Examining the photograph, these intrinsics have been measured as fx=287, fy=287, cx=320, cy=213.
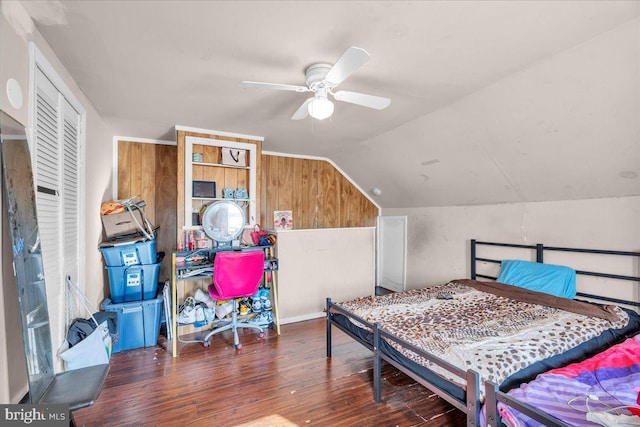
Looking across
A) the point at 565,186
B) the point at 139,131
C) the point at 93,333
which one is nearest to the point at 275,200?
the point at 139,131

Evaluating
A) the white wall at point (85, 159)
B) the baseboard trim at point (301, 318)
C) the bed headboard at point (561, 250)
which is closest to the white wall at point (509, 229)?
the bed headboard at point (561, 250)

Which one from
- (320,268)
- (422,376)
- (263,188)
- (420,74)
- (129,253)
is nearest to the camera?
(422,376)

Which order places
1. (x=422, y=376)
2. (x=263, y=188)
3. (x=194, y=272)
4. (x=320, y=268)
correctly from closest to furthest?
(x=422, y=376) → (x=194, y=272) → (x=320, y=268) → (x=263, y=188)

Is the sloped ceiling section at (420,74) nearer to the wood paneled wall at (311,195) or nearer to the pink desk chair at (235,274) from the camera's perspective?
the wood paneled wall at (311,195)

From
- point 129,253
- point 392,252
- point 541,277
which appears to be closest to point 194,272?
point 129,253

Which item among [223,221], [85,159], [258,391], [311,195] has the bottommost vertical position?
[258,391]

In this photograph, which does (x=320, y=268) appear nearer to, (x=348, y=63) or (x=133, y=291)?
(x=133, y=291)

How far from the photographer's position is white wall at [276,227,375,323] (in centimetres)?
377

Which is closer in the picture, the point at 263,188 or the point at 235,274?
the point at 235,274

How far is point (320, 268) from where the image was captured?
4.02 meters

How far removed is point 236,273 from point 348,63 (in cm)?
222

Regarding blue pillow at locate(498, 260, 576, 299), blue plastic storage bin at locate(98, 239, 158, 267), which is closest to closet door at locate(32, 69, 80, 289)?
blue plastic storage bin at locate(98, 239, 158, 267)

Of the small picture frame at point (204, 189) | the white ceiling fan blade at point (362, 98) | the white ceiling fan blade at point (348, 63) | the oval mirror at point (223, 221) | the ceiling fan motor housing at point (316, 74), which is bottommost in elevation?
the oval mirror at point (223, 221)

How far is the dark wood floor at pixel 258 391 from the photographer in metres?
1.98
